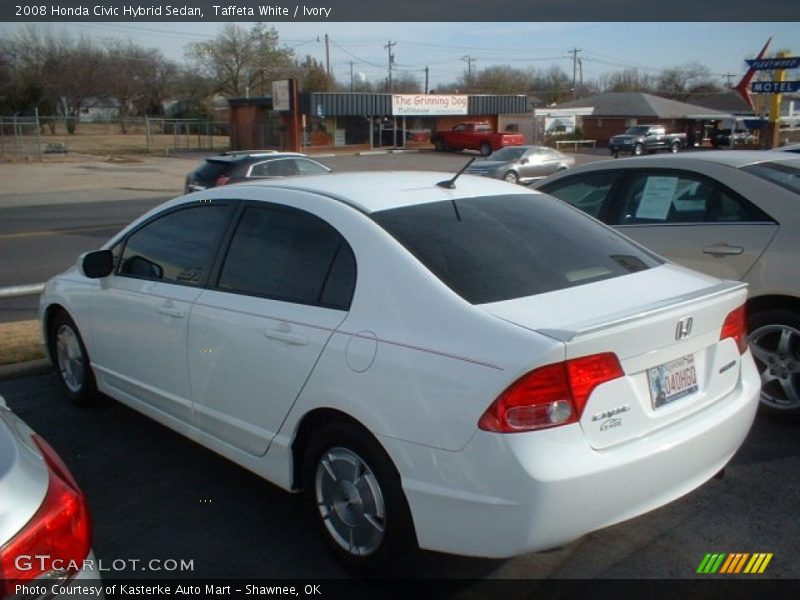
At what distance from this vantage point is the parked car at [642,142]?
5016cm

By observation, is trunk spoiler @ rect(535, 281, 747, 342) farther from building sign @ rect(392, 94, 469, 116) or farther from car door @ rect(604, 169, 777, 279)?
building sign @ rect(392, 94, 469, 116)

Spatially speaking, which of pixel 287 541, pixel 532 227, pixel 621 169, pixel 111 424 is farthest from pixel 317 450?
pixel 621 169

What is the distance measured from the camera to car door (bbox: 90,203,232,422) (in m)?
4.28

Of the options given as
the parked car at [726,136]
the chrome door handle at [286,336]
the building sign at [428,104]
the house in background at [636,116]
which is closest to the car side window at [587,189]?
the chrome door handle at [286,336]

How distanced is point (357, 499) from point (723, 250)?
3120mm

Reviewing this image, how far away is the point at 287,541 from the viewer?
12.5 ft

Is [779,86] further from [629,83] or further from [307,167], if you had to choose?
[629,83]

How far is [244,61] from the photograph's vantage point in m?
76.9

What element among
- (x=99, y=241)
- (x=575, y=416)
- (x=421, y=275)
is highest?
(x=421, y=275)

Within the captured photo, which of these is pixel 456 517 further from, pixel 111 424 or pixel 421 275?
pixel 111 424

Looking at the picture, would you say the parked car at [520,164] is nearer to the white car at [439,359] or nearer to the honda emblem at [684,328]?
the white car at [439,359]

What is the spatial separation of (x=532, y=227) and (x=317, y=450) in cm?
146

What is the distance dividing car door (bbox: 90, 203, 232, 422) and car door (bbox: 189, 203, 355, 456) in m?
0.17

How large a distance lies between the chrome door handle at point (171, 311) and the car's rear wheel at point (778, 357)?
11.3 ft
